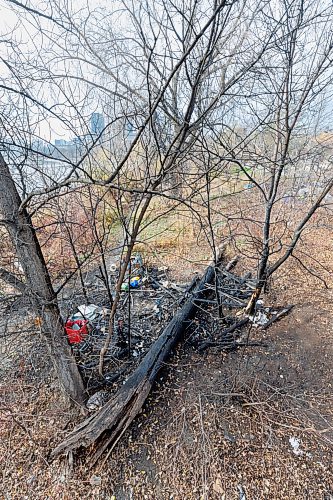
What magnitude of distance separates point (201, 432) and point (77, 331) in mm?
1565

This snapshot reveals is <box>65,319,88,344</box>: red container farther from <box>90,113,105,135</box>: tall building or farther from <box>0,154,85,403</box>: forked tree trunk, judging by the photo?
<box>90,113,105,135</box>: tall building

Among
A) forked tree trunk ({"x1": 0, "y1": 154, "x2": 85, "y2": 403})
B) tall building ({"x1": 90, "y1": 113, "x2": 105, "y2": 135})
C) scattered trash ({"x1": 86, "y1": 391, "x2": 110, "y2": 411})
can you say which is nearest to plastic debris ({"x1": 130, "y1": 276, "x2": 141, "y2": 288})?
scattered trash ({"x1": 86, "y1": 391, "x2": 110, "y2": 411})

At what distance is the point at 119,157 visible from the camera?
7.34ft

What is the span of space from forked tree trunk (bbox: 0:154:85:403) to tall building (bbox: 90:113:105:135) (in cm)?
63

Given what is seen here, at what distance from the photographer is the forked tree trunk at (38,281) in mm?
1568

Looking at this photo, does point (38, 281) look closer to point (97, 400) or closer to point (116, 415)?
point (116, 415)

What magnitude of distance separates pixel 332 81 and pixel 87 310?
11.6ft

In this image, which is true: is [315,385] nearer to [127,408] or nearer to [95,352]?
[127,408]

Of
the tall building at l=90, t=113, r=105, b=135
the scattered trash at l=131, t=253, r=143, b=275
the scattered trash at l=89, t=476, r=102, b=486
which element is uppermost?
the tall building at l=90, t=113, r=105, b=135

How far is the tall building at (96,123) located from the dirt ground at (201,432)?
4.96ft

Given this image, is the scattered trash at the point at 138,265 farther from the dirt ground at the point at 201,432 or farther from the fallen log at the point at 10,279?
the fallen log at the point at 10,279

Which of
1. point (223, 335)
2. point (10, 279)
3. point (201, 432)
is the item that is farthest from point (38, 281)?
point (223, 335)

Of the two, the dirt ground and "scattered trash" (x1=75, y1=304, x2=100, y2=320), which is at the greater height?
"scattered trash" (x1=75, y1=304, x2=100, y2=320)

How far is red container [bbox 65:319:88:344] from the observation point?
2775 millimetres
